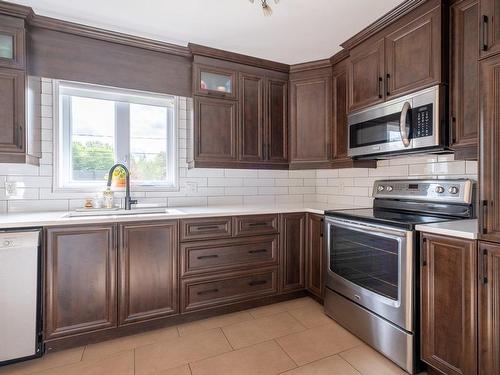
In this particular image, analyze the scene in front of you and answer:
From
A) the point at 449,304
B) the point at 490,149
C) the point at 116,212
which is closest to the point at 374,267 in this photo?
the point at 449,304

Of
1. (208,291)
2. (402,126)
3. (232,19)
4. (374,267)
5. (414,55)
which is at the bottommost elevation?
(208,291)

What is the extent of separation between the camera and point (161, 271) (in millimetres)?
2104

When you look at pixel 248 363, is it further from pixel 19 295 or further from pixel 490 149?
pixel 490 149

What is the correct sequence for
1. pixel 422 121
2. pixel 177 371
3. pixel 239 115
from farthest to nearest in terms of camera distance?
1. pixel 239 115
2. pixel 422 121
3. pixel 177 371

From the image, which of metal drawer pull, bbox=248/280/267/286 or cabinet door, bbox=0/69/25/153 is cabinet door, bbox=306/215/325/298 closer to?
metal drawer pull, bbox=248/280/267/286

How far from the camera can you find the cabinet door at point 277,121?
2.81 meters

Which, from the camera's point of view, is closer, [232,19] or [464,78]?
[464,78]

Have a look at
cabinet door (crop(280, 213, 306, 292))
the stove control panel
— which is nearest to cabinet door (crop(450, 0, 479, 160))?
the stove control panel

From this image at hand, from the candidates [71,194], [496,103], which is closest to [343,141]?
[496,103]

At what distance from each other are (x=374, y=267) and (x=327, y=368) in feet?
2.31

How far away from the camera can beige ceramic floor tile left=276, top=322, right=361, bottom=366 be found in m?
1.79

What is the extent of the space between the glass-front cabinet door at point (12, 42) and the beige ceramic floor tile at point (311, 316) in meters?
2.86

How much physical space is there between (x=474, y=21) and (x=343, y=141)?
123 centimetres

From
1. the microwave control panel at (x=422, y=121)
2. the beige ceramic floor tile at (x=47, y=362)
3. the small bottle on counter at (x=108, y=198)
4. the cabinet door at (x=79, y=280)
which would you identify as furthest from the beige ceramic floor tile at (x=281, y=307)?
the microwave control panel at (x=422, y=121)
